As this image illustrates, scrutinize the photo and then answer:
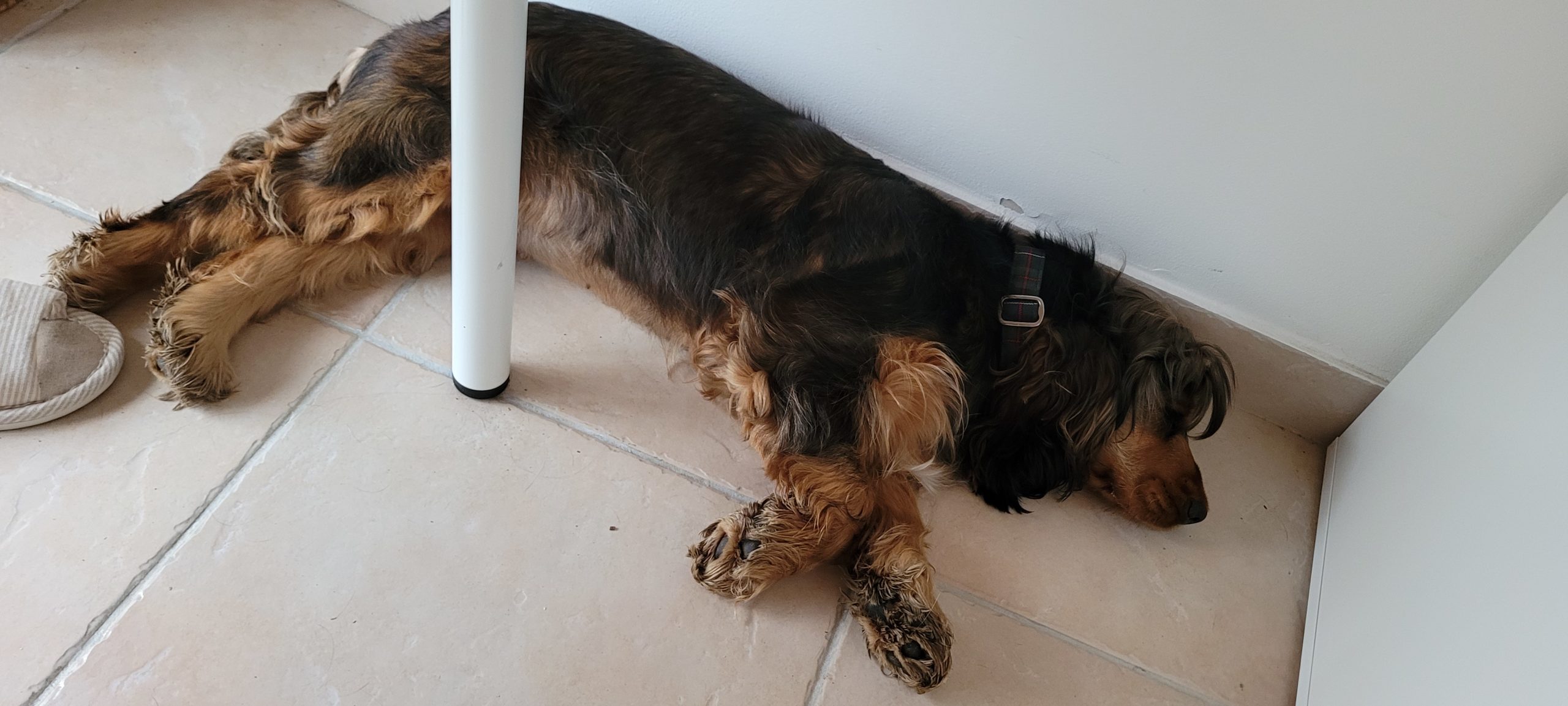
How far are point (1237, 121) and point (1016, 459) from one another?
919mm

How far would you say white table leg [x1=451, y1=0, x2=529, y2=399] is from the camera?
1436mm

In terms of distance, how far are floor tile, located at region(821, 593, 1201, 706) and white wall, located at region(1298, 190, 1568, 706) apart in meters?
0.41

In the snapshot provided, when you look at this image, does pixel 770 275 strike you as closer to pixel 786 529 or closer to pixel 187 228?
pixel 786 529

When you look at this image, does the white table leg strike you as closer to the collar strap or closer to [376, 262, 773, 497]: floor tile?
[376, 262, 773, 497]: floor tile

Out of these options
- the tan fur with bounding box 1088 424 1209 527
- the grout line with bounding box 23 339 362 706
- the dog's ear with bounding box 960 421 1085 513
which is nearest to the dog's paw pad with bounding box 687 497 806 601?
the dog's ear with bounding box 960 421 1085 513

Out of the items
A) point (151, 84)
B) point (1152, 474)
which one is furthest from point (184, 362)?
point (1152, 474)

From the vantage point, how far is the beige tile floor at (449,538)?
171 cm

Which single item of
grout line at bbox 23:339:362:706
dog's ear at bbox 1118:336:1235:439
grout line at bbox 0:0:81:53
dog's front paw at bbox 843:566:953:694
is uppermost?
dog's ear at bbox 1118:336:1235:439

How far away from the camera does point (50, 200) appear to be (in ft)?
7.46

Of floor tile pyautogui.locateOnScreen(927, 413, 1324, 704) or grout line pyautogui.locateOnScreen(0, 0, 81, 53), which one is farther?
grout line pyautogui.locateOnScreen(0, 0, 81, 53)

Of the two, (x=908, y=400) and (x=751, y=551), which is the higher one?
(x=908, y=400)

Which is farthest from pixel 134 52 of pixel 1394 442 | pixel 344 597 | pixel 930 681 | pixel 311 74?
pixel 1394 442

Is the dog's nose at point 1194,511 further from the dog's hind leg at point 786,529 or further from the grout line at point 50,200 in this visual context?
the grout line at point 50,200

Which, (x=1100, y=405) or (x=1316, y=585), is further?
(x=1316, y=585)
